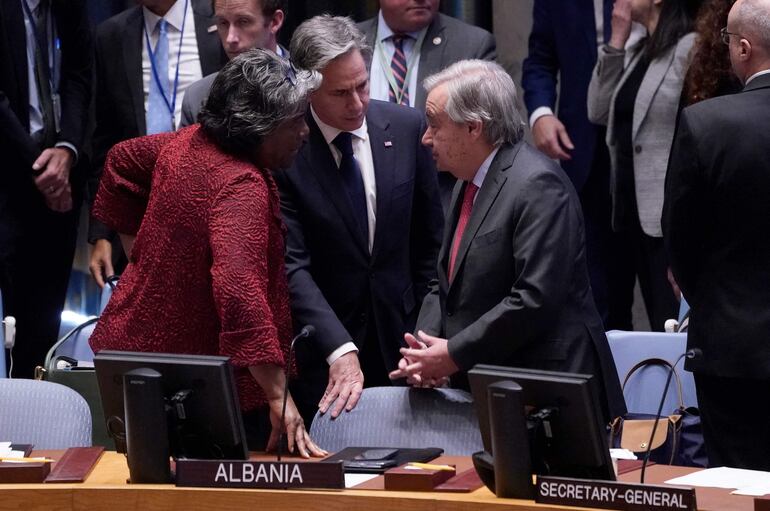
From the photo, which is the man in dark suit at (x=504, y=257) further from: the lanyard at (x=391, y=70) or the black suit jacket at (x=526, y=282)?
the lanyard at (x=391, y=70)

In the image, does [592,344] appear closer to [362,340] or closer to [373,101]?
[362,340]

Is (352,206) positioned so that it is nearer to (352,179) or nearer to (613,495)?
(352,179)

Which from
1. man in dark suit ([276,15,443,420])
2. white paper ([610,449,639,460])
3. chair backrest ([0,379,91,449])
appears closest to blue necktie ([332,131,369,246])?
man in dark suit ([276,15,443,420])

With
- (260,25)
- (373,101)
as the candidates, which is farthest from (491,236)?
(260,25)

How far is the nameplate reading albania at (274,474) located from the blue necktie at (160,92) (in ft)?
7.89

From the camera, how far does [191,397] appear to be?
9.78 feet

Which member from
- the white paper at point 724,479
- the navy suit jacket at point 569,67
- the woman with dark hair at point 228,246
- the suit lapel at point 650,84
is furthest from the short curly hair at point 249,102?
the navy suit jacket at point 569,67

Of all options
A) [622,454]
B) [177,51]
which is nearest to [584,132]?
[177,51]

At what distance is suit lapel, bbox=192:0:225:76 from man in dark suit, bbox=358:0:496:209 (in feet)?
1.73

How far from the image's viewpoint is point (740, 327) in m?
3.54

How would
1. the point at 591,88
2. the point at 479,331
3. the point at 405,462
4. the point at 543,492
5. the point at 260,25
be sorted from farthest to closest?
the point at 591,88
the point at 260,25
the point at 479,331
the point at 405,462
the point at 543,492

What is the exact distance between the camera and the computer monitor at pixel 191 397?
295cm

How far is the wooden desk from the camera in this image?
2.79 m

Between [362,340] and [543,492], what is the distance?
1.41 m
